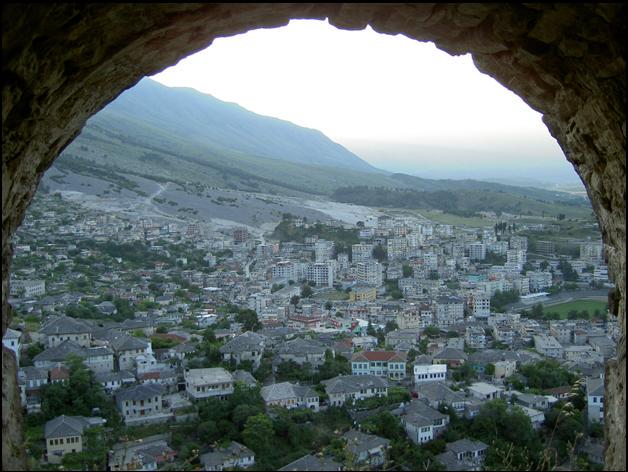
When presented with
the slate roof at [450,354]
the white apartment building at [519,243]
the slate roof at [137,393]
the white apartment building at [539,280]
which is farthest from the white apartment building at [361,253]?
the slate roof at [137,393]

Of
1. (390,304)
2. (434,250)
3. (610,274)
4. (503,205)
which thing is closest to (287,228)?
(434,250)

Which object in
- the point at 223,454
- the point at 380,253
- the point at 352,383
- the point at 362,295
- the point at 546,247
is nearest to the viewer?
the point at 223,454

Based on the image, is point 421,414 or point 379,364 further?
point 379,364

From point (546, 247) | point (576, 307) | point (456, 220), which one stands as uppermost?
point (456, 220)

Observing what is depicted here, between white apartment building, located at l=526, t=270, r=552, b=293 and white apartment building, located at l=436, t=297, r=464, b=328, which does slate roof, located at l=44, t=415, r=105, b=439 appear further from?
white apartment building, located at l=526, t=270, r=552, b=293

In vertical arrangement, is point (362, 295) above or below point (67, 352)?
below

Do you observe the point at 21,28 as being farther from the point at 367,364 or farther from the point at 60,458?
the point at 367,364

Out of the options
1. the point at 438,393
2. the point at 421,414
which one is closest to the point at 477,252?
the point at 438,393

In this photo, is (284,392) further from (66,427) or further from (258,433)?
(66,427)
